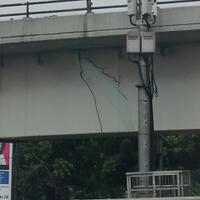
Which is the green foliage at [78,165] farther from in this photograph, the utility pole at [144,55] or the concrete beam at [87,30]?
the utility pole at [144,55]

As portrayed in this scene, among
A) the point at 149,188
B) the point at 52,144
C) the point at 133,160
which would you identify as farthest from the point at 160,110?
the point at 52,144

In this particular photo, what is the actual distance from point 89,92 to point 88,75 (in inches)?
14.3

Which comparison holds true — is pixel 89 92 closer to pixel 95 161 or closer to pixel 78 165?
pixel 95 161

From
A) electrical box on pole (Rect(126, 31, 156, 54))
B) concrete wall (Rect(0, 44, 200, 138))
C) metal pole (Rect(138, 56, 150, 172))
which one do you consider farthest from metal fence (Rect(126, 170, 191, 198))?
concrete wall (Rect(0, 44, 200, 138))

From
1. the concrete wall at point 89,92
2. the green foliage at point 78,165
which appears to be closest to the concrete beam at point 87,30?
the concrete wall at point 89,92

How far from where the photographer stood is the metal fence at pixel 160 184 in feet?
34.9

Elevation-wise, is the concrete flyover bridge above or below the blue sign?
above

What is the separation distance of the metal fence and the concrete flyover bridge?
114 inches

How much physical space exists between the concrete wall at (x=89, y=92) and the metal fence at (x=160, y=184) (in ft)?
9.38

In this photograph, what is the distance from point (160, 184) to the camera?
10.8 meters

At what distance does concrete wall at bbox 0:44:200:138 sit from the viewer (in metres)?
13.8

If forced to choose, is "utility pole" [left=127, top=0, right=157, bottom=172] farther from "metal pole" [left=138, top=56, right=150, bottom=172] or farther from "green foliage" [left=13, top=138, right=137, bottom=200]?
"green foliage" [left=13, top=138, right=137, bottom=200]

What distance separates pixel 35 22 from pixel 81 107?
2031 mm

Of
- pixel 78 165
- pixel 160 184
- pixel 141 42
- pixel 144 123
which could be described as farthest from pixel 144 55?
pixel 78 165
